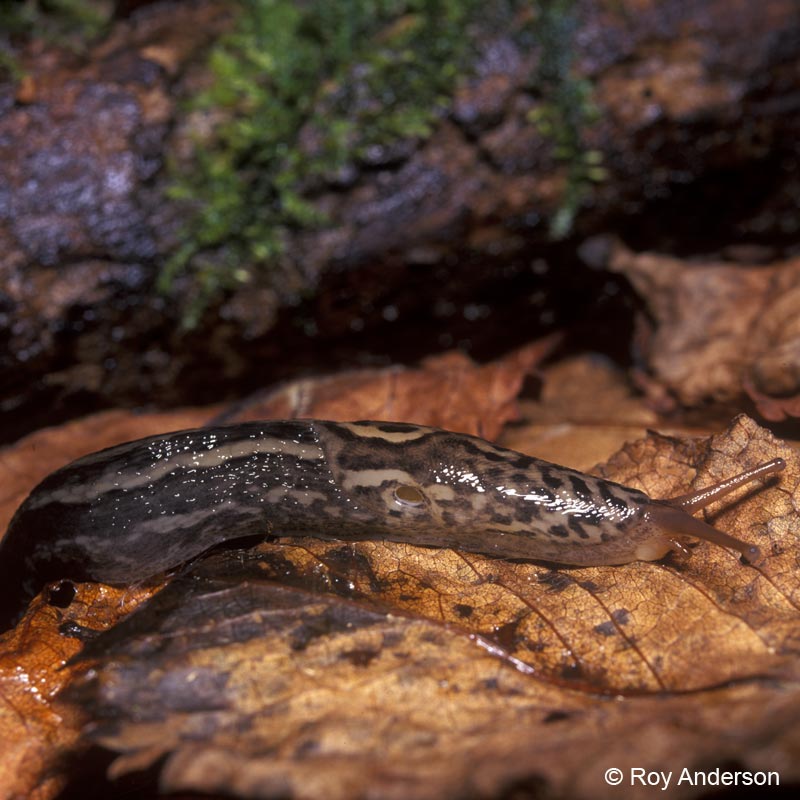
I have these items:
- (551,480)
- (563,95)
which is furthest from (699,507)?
(563,95)

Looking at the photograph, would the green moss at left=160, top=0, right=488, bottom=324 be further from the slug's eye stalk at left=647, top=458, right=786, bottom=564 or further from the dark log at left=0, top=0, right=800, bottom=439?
the slug's eye stalk at left=647, top=458, right=786, bottom=564

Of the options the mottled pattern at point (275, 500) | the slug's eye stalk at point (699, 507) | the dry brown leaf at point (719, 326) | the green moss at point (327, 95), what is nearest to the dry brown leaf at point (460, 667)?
the slug's eye stalk at point (699, 507)

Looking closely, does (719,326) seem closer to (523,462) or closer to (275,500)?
(523,462)

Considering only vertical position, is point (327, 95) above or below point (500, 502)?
above

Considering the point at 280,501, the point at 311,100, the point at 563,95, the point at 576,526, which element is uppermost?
the point at 311,100

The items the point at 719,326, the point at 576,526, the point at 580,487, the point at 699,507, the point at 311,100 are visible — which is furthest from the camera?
the point at 719,326

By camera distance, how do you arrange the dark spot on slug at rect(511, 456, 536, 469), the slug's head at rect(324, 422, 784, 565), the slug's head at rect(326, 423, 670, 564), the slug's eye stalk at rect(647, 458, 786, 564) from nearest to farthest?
1. the slug's eye stalk at rect(647, 458, 786, 564)
2. the slug's head at rect(324, 422, 784, 565)
3. the slug's head at rect(326, 423, 670, 564)
4. the dark spot on slug at rect(511, 456, 536, 469)

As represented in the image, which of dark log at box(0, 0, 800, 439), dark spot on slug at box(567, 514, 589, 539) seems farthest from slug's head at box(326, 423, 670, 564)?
dark log at box(0, 0, 800, 439)

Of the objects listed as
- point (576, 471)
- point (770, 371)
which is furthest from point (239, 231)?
point (770, 371)
